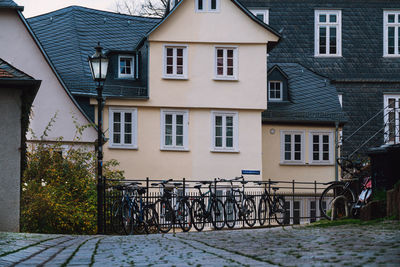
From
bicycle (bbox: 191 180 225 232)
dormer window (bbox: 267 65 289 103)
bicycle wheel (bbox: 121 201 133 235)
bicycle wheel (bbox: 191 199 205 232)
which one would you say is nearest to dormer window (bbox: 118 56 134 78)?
dormer window (bbox: 267 65 289 103)

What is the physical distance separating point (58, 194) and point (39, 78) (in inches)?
367

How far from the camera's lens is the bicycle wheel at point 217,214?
23.9 metres

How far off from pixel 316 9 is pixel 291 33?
73.9 inches

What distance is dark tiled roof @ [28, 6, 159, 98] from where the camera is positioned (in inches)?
1394

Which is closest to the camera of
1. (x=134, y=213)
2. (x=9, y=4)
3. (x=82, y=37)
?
(x=134, y=213)

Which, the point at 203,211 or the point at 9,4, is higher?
the point at 9,4

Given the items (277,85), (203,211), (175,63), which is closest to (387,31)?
(277,85)

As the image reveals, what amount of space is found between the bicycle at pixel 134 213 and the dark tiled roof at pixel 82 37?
13.2 m

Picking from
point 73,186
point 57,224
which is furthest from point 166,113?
point 57,224

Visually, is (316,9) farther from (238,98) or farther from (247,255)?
(247,255)

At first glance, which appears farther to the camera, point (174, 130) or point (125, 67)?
point (125, 67)

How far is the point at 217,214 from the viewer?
949 inches

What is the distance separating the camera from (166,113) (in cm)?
3547

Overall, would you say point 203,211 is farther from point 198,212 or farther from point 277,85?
point 277,85
